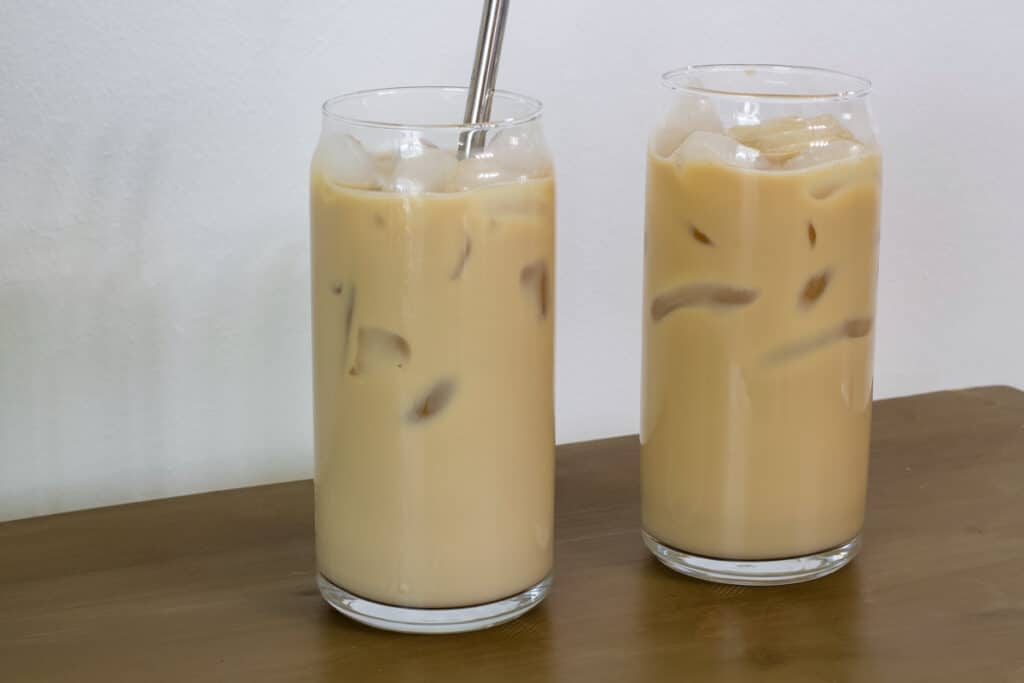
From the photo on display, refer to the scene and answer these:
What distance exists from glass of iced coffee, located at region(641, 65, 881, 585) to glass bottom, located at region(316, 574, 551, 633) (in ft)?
0.38

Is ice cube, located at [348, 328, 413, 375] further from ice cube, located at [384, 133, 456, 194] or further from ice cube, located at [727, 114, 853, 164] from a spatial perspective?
ice cube, located at [727, 114, 853, 164]

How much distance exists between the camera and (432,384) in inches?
26.5

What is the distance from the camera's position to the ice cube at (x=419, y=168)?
2.14ft

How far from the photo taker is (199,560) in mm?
808

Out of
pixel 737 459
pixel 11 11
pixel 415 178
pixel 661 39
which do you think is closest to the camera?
pixel 415 178

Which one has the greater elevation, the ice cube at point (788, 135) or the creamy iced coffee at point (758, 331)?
the ice cube at point (788, 135)

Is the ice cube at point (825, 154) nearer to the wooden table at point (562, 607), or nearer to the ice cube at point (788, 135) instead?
the ice cube at point (788, 135)

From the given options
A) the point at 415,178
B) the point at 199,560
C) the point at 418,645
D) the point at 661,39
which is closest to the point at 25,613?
the point at 199,560

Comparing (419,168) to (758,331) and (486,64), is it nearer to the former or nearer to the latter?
(486,64)

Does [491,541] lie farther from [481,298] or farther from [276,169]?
[276,169]

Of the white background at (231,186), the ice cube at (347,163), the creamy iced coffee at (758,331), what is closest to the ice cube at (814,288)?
the creamy iced coffee at (758,331)

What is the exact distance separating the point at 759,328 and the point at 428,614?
23cm

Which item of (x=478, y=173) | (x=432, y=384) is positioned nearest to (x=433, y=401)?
(x=432, y=384)

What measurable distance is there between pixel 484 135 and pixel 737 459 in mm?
235
